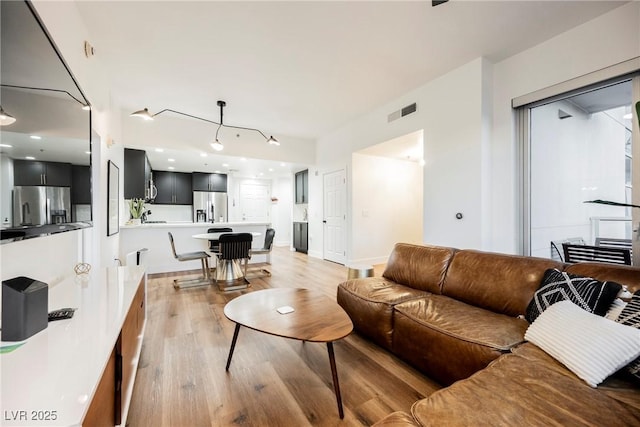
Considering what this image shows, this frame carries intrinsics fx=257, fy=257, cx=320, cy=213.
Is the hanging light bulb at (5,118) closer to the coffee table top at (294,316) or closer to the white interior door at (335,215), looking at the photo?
the coffee table top at (294,316)

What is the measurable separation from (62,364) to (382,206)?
17.9 ft

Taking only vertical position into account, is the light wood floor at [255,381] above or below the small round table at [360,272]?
below

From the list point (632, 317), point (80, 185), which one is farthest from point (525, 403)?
point (80, 185)

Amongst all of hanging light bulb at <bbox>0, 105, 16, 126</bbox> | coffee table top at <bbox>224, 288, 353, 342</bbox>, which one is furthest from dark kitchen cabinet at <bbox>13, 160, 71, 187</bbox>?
coffee table top at <bbox>224, 288, 353, 342</bbox>

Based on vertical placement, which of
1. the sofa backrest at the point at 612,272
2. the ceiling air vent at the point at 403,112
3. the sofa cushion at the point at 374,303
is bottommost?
the sofa cushion at the point at 374,303

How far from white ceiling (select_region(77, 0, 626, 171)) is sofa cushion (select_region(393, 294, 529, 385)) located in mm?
2568

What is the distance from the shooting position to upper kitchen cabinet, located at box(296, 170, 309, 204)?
7266mm

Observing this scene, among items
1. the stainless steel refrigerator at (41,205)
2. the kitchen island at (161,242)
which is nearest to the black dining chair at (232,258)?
the kitchen island at (161,242)

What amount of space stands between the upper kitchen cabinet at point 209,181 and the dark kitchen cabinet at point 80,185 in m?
6.30

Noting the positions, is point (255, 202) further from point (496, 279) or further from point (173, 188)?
point (496, 279)

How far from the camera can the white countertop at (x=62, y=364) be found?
63cm

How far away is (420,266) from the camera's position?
2.53m

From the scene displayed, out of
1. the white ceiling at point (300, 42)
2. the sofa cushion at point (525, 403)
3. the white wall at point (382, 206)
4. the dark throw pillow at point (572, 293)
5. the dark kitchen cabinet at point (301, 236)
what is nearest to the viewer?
the sofa cushion at point (525, 403)

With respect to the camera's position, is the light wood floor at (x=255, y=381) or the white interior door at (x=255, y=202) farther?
the white interior door at (x=255, y=202)
